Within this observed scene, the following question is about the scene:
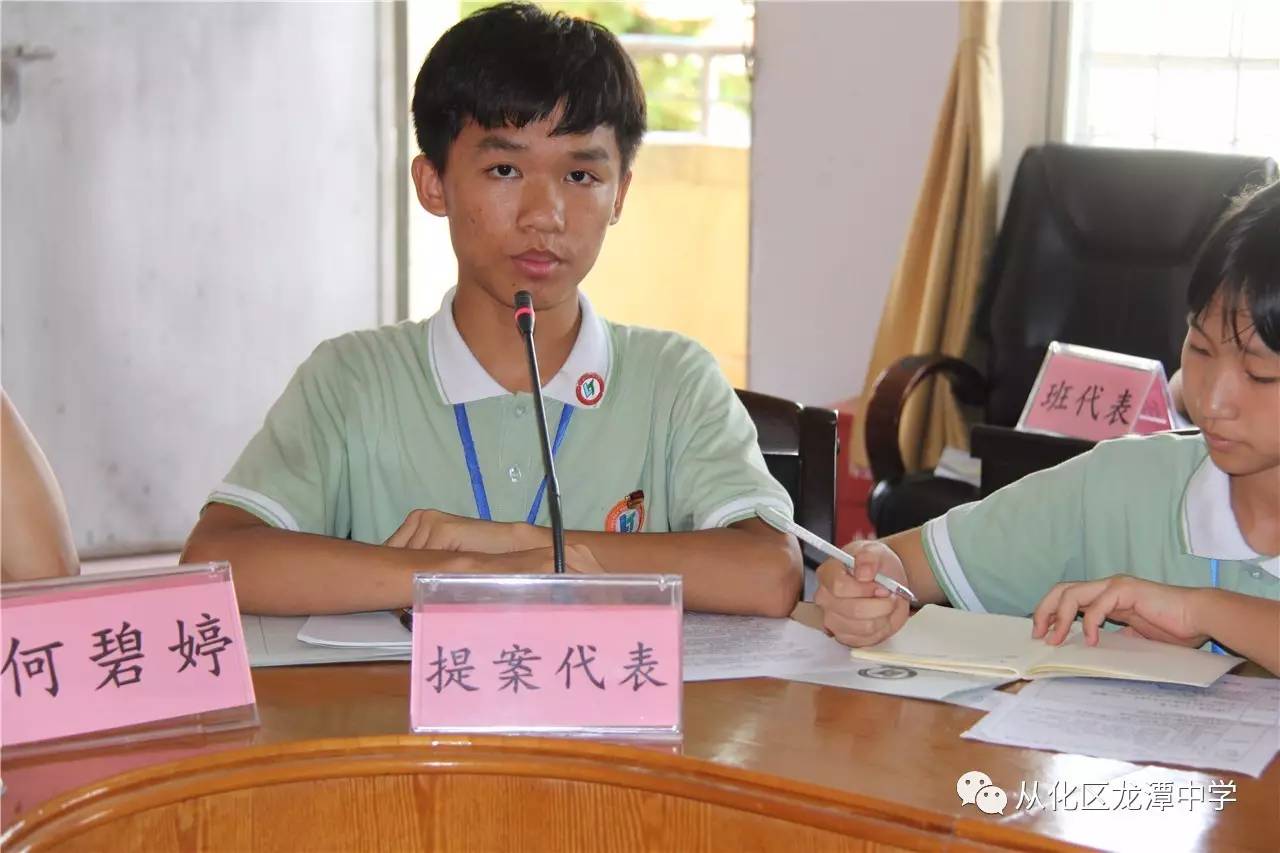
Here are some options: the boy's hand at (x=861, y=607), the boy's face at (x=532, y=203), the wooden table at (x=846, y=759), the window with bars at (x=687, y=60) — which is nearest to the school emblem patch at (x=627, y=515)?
the boy's face at (x=532, y=203)

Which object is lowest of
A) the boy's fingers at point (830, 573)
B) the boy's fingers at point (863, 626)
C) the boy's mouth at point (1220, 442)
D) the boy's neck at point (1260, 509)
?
the boy's fingers at point (863, 626)

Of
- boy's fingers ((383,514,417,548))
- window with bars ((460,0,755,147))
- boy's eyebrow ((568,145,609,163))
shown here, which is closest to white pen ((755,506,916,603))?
boy's fingers ((383,514,417,548))

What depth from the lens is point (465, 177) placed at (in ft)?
5.45

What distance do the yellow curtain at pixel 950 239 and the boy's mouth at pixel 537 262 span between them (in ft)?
6.32

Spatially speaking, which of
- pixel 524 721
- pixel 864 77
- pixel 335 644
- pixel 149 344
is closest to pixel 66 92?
pixel 149 344

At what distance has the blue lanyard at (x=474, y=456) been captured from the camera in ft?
5.45

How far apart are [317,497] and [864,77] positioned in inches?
102

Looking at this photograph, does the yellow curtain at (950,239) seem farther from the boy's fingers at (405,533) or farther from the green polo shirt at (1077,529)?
the boy's fingers at (405,533)

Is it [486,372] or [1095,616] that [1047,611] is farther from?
[486,372]

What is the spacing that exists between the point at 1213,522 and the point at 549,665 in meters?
0.72

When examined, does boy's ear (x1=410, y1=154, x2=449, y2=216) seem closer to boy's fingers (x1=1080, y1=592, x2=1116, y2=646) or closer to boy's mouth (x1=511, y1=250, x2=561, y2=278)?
boy's mouth (x1=511, y1=250, x2=561, y2=278)

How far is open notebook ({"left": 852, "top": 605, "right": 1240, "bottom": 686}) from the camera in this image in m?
1.26

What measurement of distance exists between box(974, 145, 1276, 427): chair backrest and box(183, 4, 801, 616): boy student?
1.67m

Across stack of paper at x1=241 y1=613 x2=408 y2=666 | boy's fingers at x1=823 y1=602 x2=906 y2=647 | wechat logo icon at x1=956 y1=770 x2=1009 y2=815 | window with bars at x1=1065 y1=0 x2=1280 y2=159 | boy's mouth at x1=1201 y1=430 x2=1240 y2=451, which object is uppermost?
window with bars at x1=1065 y1=0 x2=1280 y2=159
